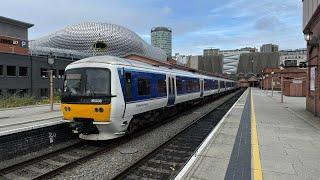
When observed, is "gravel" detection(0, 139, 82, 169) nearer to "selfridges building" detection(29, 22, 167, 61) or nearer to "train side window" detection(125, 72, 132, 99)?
"train side window" detection(125, 72, 132, 99)

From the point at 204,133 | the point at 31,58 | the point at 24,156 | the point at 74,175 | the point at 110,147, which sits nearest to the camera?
the point at 74,175

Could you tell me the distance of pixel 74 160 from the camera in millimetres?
9367

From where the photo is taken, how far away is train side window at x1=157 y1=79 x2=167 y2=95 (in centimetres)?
1606

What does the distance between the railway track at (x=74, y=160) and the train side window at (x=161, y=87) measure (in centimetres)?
382

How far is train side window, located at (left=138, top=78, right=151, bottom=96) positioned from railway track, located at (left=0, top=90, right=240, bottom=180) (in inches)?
70.2

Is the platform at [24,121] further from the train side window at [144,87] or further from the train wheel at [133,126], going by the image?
Result: the train side window at [144,87]

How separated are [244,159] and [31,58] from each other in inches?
2173

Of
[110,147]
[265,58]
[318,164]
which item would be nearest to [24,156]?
[110,147]

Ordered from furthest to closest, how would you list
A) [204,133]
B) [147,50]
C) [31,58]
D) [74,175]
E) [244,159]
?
[147,50], [31,58], [204,133], [244,159], [74,175]

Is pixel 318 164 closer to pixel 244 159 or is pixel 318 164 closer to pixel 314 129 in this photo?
pixel 244 159

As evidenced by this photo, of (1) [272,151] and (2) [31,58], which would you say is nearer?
(1) [272,151]

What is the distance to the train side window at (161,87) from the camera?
16.1 metres

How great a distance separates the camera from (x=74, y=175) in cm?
820

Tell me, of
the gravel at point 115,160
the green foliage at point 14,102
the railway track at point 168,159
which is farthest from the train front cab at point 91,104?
the green foliage at point 14,102
